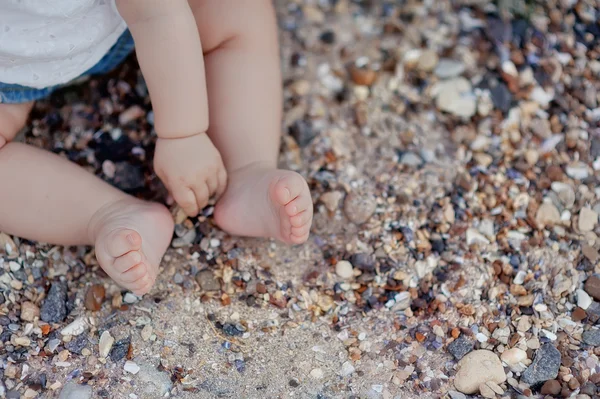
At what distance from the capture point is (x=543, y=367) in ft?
4.84

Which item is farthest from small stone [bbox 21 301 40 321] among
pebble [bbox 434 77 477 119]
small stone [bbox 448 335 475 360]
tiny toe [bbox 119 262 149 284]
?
pebble [bbox 434 77 477 119]

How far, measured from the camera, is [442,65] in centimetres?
197

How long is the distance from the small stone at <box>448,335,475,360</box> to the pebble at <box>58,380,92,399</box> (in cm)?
71

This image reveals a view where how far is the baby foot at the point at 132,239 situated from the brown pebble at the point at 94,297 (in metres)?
0.13

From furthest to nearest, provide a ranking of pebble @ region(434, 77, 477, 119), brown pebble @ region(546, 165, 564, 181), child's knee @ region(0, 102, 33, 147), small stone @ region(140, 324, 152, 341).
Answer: pebble @ region(434, 77, 477, 119) → brown pebble @ region(546, 165, 564, 181) → child's knee @ region(0, 102, 33, 147) → small stone @ region(140, 324, 152, 341)

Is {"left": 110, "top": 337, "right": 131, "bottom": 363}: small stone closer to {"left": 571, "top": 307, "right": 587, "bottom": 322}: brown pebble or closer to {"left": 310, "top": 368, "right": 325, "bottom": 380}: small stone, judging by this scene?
{"left": 310, "top": 368, "right": 325, "bottom": 380}: small stone

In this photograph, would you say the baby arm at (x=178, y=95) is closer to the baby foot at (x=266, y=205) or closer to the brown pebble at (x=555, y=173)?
the baby foot at (x=266, y=205)

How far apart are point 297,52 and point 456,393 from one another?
0.98m

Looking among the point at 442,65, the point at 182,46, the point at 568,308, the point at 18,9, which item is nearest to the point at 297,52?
the point at 442,65

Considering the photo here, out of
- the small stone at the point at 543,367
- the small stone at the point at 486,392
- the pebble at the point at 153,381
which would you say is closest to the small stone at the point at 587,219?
the small stone at the point at 543,367

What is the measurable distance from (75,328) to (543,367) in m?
0.93

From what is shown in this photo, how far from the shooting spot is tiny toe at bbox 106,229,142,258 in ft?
4.53

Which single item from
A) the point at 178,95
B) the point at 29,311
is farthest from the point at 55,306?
the point at 178,95

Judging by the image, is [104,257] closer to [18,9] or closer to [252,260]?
[252,260]
